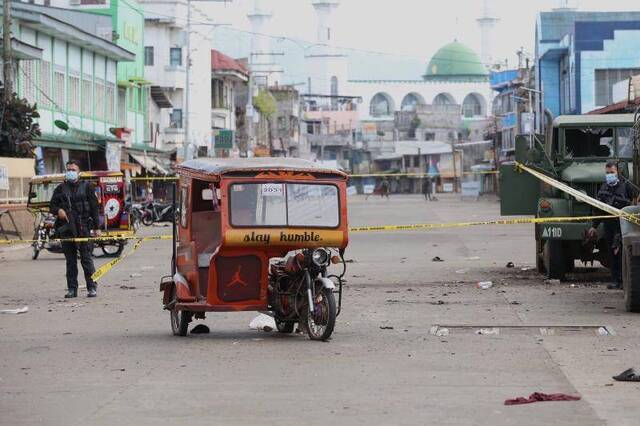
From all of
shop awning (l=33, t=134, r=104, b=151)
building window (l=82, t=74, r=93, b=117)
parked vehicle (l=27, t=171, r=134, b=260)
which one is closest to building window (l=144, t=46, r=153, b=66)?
building window (l=82, t=74, r=93, b=117)

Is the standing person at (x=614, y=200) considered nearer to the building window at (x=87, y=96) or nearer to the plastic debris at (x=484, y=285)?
the plastic debris at (x=484, y=285)

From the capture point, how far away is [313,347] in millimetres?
12664

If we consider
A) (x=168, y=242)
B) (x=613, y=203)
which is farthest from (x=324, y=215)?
(x=168, y=242)

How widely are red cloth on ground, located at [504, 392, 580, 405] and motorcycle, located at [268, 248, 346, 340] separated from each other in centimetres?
366

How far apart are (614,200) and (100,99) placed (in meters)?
40.1

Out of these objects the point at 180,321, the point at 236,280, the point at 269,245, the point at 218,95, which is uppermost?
the point at 218,95

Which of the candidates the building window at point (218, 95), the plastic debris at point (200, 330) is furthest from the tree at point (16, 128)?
the building window at point (218, 95)

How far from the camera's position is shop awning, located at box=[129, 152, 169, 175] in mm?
58344

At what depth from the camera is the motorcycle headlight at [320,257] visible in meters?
13.2

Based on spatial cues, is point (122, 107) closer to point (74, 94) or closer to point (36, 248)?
point (74, 94)

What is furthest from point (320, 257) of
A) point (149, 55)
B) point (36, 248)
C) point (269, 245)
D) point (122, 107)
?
point (149, 55)

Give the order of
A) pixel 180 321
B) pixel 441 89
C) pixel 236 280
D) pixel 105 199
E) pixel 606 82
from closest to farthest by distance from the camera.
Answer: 1. pixel 236 280
2. pixel 180 321
3. pixel 105 199
4. pixel 606 82
5. pixel 441 89

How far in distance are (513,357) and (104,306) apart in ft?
23.5

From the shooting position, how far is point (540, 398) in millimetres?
9398
